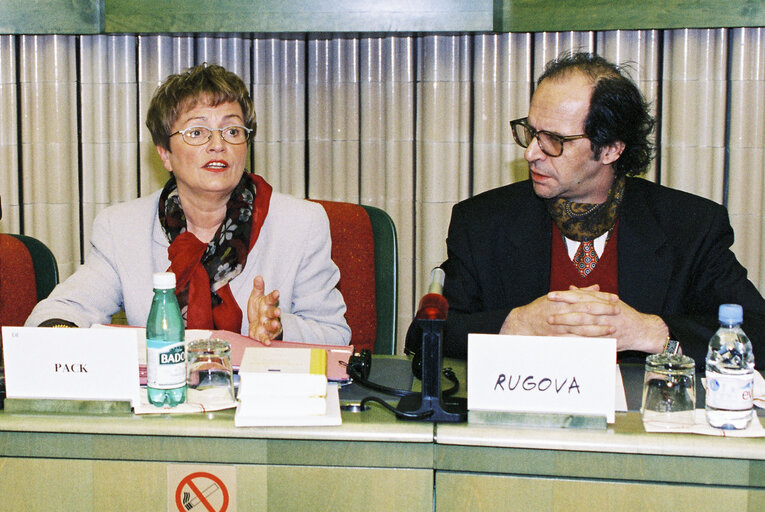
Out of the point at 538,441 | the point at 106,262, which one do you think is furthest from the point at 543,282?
the point at 106,262

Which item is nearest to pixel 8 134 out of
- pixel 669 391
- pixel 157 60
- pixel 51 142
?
pixel 51 142

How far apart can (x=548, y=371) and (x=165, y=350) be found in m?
0.58

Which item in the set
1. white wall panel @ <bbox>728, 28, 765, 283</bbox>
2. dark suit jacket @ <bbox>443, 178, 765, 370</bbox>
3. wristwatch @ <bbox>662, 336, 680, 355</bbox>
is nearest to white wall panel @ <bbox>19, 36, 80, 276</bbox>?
dark suit jacket @ <bbox>443, 178, 765, 370</bbox>

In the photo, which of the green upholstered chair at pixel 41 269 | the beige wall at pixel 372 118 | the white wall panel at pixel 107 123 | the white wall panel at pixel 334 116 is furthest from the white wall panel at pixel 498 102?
the green upholstered chair at pixel 41 269

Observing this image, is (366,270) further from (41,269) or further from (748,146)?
(748,146)

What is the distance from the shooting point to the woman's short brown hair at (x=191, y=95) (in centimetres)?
205

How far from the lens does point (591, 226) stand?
2.04 metres

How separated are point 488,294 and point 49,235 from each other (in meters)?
1.65

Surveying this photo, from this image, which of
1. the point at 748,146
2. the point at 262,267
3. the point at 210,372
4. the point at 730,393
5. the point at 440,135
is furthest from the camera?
the point at 440,135

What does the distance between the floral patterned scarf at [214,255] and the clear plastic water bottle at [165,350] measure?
2.02 feet

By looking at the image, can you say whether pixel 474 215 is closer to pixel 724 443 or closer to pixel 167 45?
pixel 724 443

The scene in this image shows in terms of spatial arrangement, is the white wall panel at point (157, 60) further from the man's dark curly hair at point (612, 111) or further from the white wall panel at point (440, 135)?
the man's dark curly hair at point (612, 111)

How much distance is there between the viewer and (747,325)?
169 cm

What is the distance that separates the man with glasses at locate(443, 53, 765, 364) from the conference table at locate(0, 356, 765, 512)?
2.08 ft
